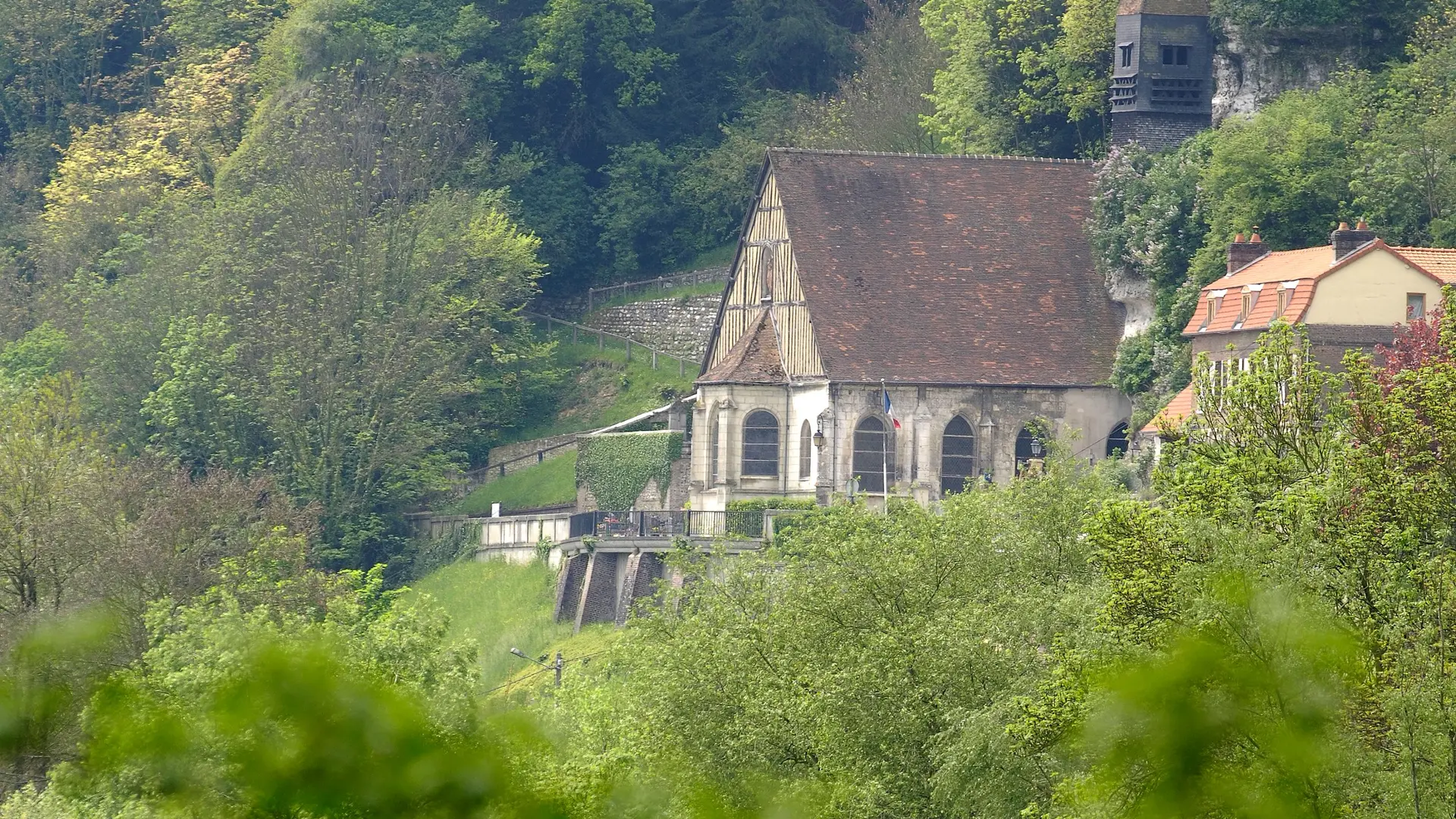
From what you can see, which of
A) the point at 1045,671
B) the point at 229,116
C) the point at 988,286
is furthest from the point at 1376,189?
the point at 229,116

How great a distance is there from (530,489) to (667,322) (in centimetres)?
1039

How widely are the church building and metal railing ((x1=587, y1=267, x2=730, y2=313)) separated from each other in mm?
15223

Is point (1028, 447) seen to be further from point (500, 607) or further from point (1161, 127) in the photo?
point (500, 607)

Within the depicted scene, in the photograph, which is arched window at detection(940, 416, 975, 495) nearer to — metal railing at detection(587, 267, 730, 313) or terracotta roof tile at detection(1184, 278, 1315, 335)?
terracotta roof tile at detection(1184, 278, 1315, 335)

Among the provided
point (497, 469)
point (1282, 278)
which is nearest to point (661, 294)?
point (497, 469)

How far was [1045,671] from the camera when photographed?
30906mm

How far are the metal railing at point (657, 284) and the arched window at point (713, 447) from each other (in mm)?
16383

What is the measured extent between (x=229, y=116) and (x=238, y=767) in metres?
78.7

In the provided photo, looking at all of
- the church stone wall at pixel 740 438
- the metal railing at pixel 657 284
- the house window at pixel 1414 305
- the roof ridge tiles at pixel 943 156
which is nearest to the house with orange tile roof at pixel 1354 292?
the house window at pixel 1414 305

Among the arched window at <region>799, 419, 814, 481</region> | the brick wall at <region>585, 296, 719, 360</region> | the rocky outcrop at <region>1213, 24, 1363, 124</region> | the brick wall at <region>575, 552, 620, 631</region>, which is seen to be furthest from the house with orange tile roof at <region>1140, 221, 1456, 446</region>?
the brick wall at <region>585, 296, 719, 360</region>

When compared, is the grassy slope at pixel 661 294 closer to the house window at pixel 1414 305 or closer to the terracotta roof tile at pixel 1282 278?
the terracotta roof tile at pixel 1282 278

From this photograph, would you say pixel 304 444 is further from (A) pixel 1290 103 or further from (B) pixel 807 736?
(B) pixel 807 736

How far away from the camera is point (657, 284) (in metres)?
81.1

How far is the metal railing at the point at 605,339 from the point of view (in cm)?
7594
